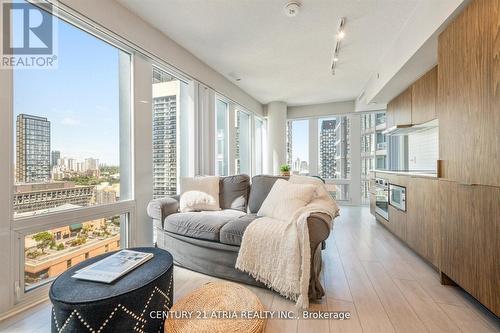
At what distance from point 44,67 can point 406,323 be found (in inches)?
132

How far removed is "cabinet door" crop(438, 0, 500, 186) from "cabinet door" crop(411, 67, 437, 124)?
75cm

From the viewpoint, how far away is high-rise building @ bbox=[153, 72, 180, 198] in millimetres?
3053

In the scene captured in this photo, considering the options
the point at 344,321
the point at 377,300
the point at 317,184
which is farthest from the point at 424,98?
the point at 344,321

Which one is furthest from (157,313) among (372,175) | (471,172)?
(372,175)

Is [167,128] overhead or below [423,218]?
overhead

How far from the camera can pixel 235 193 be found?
305 cm

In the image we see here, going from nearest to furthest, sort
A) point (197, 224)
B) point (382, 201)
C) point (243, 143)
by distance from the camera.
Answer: point (197, 224)
point (382, 201)
point (243, 143)

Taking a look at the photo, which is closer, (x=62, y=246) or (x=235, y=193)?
(x=62, y=246)

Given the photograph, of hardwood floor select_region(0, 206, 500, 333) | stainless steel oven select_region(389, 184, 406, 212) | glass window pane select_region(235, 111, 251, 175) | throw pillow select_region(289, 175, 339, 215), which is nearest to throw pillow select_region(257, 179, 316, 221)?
throw pillow select_region(289, 175, 339, 215)

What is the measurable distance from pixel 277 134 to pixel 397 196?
11.1 ft

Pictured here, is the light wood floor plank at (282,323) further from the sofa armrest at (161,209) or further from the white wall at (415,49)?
the white wall at (415,49)

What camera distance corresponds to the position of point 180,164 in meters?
3.53

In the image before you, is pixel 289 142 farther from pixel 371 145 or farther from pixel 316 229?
pixel 316 229

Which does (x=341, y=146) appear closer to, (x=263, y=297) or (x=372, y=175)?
(x=372, y=175)
